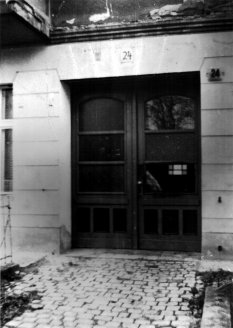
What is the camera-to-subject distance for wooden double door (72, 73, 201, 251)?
22.9 feet

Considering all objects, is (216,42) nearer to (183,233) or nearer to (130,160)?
(130,160)

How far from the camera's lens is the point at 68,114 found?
7.33 meters

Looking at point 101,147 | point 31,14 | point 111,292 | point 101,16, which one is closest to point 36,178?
point 101,147

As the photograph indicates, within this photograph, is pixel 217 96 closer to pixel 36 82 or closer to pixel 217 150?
pixel 217 150

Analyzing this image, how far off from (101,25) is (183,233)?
3.62m

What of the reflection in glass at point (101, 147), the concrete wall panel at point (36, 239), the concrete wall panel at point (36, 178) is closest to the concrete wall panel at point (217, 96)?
the reflection in glass at point (101, 147)

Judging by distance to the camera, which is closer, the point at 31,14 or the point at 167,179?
the point at 31,14

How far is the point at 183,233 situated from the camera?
7023 mm

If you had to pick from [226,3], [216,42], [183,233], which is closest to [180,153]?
[183,233]

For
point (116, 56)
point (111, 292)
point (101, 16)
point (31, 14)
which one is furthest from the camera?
point (101, 16)

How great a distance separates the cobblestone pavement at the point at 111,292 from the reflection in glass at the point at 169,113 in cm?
214

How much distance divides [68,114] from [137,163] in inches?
57.1

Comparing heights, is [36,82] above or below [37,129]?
above

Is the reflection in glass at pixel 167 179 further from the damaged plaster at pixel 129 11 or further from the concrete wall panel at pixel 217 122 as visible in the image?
the damaged plaster at pixel 129 11
